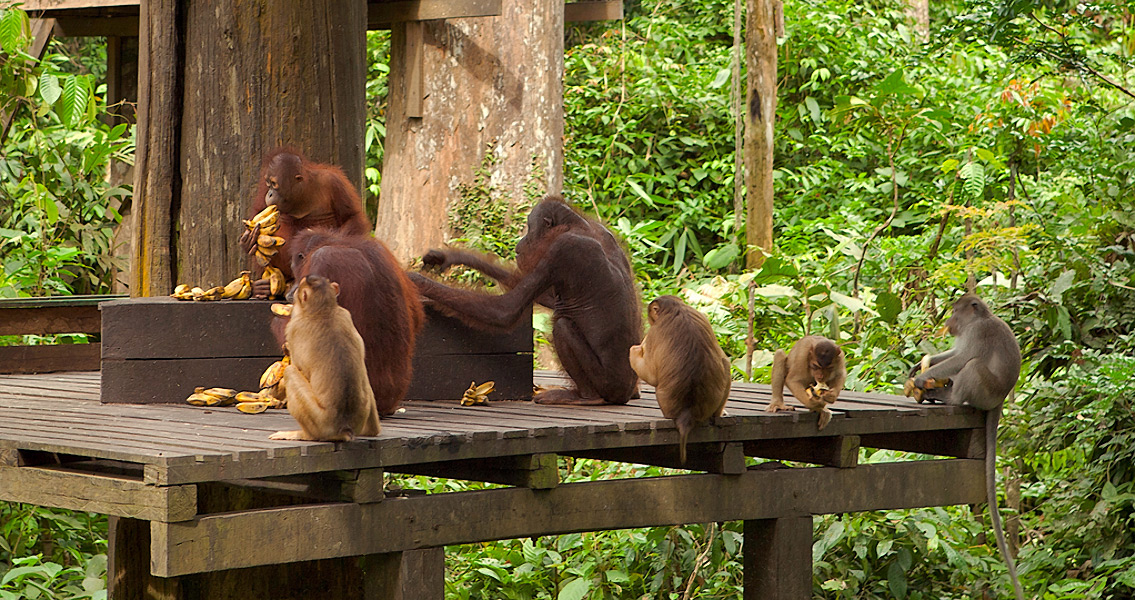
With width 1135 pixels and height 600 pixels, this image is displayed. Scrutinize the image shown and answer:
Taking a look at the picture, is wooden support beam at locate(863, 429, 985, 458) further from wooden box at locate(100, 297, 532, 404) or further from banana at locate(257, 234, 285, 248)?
banana at locate(257, 234, 285, 248)

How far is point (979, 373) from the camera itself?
4.44 metres

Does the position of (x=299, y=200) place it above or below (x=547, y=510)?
above

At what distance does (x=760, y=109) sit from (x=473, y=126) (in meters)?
2.09

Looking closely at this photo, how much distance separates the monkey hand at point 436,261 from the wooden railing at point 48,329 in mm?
1612

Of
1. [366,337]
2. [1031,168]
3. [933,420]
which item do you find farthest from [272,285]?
[1031,168]

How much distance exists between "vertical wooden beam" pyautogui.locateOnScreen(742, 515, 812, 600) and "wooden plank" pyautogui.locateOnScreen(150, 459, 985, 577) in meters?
0.05

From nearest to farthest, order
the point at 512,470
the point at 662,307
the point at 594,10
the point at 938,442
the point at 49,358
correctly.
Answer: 1. the point at 512,470
2. the point at 662,307
3. the point at 938,442
4. the point at 49,358
5. the point at 594,10

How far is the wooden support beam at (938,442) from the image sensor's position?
4668 mm

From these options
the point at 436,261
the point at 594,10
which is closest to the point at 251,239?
the point at 436,261

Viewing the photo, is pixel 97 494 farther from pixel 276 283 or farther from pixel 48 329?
pixel 48 329

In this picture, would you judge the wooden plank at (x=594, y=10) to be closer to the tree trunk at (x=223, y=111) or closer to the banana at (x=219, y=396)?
the tree trunk at (x=223, y=111)

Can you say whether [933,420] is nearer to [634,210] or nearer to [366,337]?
[366,337]

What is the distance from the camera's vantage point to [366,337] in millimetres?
3818

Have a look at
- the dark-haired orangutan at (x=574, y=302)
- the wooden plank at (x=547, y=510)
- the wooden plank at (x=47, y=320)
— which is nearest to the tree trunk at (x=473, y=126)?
the wooden plank at (x=47, y=320)
